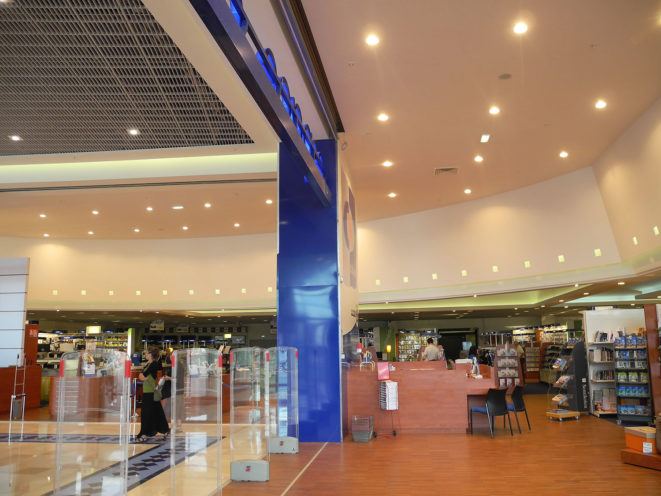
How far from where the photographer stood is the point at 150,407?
28.4ft

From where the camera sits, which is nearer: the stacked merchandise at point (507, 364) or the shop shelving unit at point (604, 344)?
the shop shelving unit at point (604, 344)

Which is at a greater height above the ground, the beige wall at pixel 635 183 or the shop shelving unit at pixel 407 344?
the beige wall at pixel 635 183

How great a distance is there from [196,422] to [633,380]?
24.6ft

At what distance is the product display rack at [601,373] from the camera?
1018 cm

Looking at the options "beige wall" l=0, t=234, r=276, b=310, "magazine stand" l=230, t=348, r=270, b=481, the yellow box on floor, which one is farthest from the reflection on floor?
"beige wall" l=0, t=234, r=276, b=310

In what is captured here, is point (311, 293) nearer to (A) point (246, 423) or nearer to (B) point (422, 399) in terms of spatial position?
(B) point (422, 399)

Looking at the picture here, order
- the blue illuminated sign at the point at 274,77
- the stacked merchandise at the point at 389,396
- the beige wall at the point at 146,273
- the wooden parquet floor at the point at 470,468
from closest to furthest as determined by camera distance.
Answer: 1. the blue illuminated sign at the point at 274,77
2. the wooden parquet floor at the point at 470,468
3. the stacked merchandise at the point at 389,396
4. the beige wall at the point at 146,273

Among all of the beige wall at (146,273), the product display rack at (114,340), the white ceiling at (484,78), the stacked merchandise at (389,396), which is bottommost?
the stacked merchandise at (389,396)

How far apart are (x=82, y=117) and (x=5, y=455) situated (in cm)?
477

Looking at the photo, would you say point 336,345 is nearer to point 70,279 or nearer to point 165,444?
point 165,444

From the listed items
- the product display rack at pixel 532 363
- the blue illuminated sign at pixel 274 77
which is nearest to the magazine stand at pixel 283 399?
the blue illuminated sign at pixel 274 77

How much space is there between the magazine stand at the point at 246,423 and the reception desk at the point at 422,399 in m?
3.15

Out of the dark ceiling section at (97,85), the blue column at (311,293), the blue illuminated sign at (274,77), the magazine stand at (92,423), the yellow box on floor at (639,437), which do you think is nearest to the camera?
the blue illuminated sign at (274,77)

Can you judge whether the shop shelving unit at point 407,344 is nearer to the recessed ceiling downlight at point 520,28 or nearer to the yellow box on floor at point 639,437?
the yellow box on floor at point 639,437
